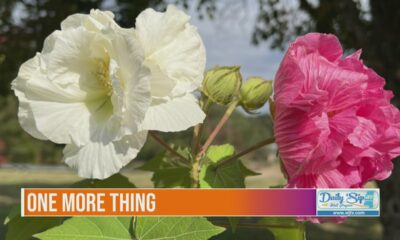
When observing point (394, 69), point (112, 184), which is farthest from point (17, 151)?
point (112, 184)

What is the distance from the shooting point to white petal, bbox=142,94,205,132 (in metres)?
0.36

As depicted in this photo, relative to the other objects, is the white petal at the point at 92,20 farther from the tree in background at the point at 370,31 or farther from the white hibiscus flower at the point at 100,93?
the tree in background at the point at 370,31

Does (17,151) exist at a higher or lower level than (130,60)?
higher

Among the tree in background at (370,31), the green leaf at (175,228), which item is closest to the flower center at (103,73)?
the green leaf at (175,228)

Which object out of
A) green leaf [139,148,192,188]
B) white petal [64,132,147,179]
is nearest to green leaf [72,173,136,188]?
green leaf [139,148,192,188]

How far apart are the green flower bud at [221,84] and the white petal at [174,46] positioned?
0.03m

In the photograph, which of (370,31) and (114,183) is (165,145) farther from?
(370,31)

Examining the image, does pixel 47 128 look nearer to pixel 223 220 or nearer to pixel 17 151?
pixel 223 220

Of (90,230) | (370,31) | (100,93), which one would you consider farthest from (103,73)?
(370,31)

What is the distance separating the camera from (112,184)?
1.63 ft

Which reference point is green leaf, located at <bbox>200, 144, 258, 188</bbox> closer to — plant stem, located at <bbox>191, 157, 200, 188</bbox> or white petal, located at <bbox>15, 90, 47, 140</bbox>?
plant stem, located at <bbox>191, 157, 200, 188</bbox>

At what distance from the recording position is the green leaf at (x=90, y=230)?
397 mm

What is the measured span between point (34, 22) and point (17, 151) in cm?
1580

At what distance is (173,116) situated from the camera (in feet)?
1.21
